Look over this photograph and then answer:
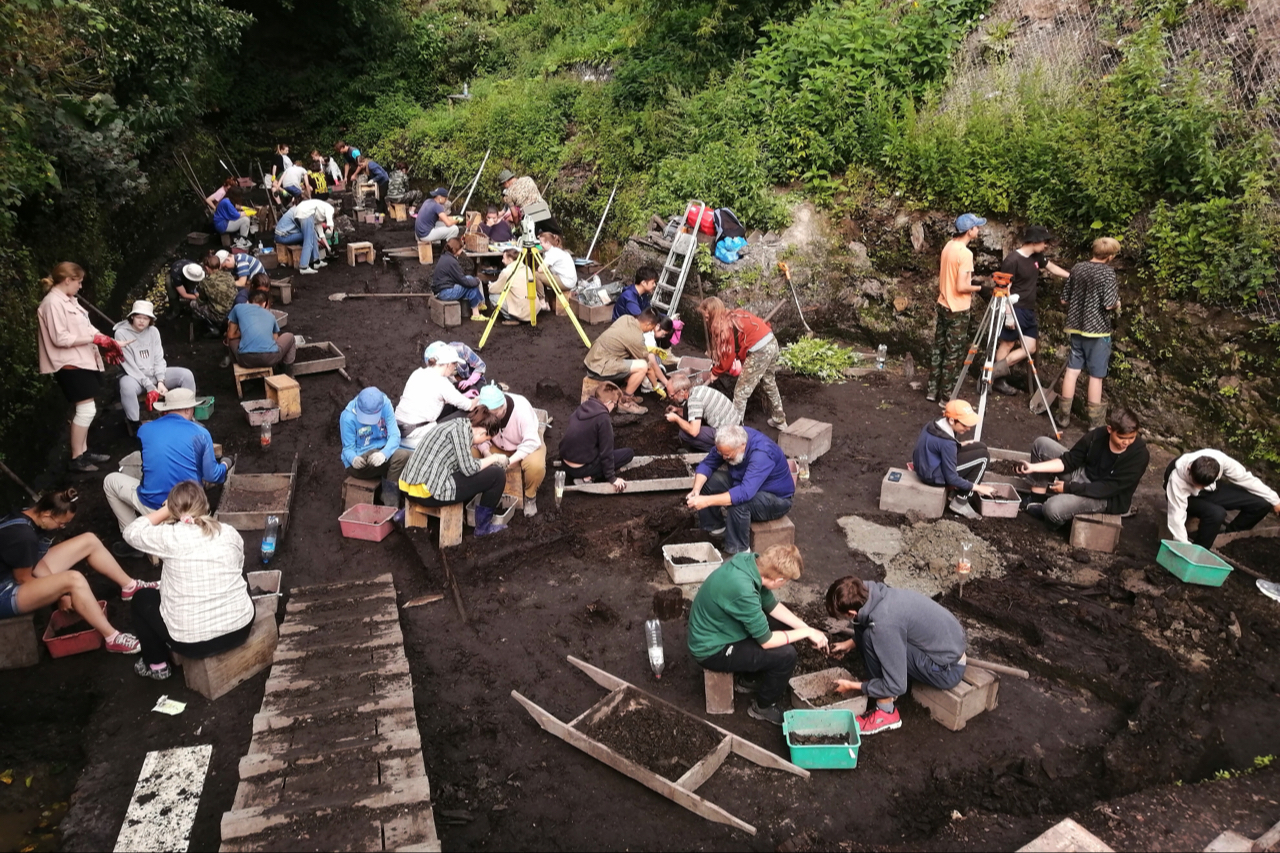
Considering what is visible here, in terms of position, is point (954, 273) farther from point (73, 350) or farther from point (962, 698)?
point (73, 350)

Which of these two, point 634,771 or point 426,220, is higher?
point 426,220

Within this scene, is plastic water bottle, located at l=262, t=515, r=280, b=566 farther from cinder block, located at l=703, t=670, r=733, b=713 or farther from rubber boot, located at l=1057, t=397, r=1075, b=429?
rubber boot, located at l=1057, t=397, r=1075, b=429

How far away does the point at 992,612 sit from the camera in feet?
24.2

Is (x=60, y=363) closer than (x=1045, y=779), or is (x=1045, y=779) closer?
(x=1045, y=779)

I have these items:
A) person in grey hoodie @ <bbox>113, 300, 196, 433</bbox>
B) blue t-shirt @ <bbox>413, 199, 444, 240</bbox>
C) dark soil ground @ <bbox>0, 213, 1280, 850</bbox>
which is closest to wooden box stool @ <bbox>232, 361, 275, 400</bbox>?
person in grey hoodie @ <bbox>113, 300, 196, 433</bbox>

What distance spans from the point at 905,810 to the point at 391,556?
492 cm

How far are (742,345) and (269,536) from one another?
5383 mm

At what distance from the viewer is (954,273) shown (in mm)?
10828

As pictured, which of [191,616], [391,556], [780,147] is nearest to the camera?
[191,616]

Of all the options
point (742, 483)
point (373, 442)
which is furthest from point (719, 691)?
point (373, 442)

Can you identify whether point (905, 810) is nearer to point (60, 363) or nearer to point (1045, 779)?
point (1045, 779)

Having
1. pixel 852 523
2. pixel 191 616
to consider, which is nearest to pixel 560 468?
pixel 852 523

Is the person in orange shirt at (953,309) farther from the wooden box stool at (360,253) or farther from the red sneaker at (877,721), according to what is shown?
the wooden box stool at (360,253)

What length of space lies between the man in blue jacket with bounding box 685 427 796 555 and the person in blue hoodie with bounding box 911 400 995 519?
5.25 ft
